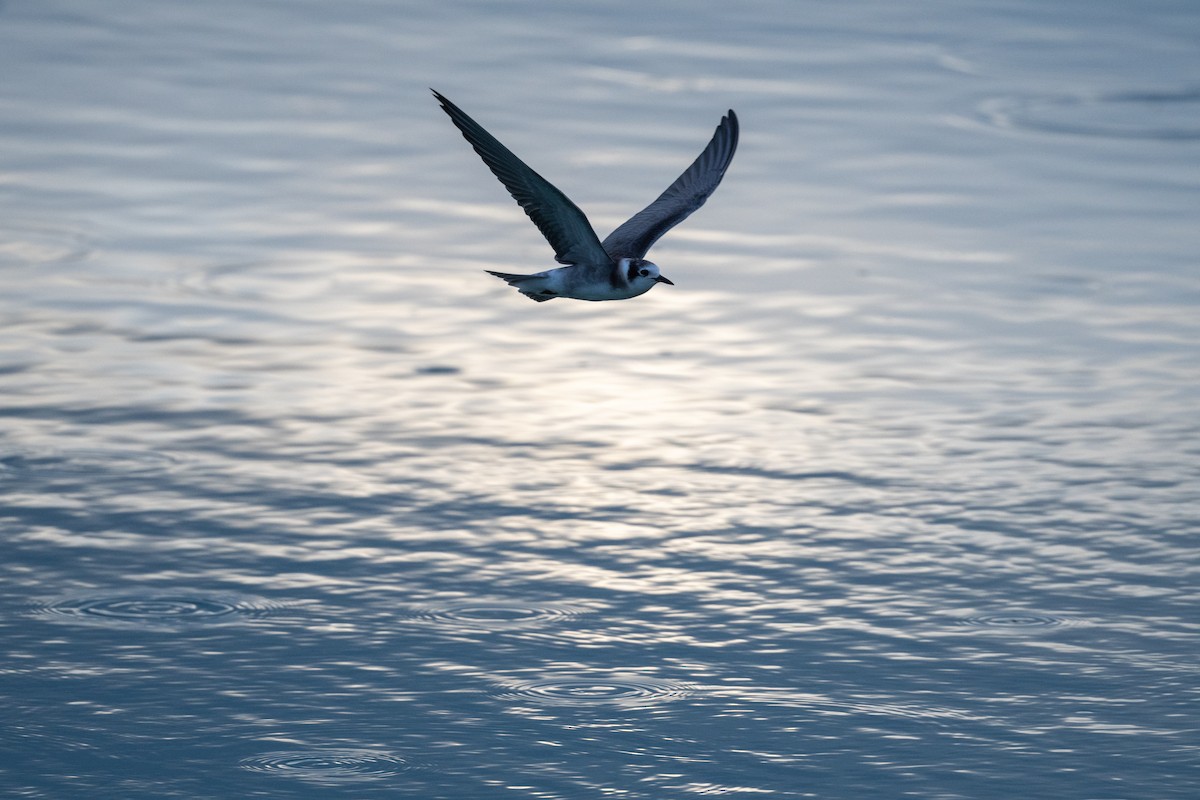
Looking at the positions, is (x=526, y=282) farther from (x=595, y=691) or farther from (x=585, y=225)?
(x=595, y=691)

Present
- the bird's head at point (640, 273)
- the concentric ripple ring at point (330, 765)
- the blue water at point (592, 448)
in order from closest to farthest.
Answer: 1. the bird's head at point (640, 273)
2. the concentric ripple ring at point (330, 765)
3. the blue water at point (592, 448)

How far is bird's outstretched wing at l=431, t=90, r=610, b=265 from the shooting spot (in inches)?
476

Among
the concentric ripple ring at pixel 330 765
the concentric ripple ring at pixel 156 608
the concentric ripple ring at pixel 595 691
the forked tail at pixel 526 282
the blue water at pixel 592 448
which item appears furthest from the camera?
the concentric ripple ring at pixel 156 608

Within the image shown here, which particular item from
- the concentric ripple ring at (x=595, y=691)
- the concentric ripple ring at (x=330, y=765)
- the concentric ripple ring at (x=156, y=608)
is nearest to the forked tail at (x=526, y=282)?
the concentric ripple ring at (x=595, y=691)

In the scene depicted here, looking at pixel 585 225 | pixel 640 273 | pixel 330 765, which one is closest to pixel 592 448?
pixel 640 273

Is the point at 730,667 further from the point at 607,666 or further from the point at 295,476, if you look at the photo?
the point at 295,476

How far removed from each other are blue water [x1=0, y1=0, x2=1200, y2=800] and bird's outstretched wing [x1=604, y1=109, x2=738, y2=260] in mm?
3505

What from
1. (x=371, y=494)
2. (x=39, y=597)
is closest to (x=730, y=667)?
(x=371, y=494)

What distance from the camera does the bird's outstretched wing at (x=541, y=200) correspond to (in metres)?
12.1

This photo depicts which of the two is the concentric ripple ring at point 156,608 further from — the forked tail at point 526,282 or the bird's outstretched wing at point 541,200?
the bird's outstretched wing at point 541,200

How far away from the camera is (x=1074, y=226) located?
1021 inches

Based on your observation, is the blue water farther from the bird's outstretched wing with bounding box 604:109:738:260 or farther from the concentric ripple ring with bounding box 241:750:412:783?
the bird's outstretched wing with bounding box 604:109:738:260

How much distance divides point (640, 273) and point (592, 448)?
595cm

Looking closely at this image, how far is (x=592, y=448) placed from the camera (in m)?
19.4
